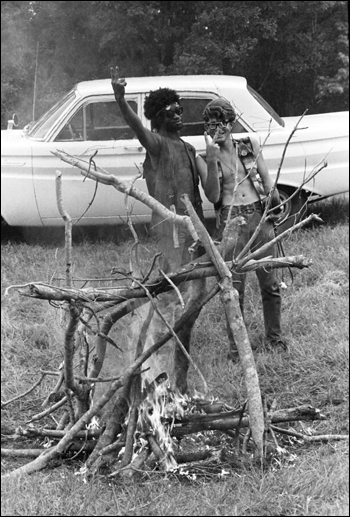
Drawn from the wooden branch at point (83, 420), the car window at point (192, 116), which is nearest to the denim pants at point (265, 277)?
the wooden branch at point (83, 420)

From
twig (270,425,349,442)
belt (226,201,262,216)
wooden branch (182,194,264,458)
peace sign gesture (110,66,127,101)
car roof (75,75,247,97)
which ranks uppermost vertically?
car roof (75,75,247,97)

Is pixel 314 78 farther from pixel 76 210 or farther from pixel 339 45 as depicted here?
pixel 76 210

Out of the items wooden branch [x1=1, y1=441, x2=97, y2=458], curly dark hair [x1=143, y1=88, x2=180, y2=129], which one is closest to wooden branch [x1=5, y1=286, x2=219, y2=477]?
wooden branch [x1=1, y1=441, x2=97, y2=458]

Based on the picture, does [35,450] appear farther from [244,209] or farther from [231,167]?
[231,167]

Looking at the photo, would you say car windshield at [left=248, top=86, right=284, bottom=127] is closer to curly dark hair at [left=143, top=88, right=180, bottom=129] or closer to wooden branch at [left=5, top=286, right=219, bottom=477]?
curly dark hair at [left=143, top=88, right=180, bottom=129]

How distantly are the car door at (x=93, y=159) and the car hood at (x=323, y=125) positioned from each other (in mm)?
1275

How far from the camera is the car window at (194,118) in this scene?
5316 millimetres

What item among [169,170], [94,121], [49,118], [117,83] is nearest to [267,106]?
[94,121]

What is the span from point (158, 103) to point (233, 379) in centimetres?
145

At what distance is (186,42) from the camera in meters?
4.81

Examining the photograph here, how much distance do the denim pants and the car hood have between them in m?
1.99

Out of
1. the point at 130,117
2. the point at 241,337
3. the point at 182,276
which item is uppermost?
the point at 130,117

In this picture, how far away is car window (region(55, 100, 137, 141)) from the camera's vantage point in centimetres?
552

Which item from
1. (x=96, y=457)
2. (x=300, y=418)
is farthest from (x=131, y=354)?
(x=300, y=418)
